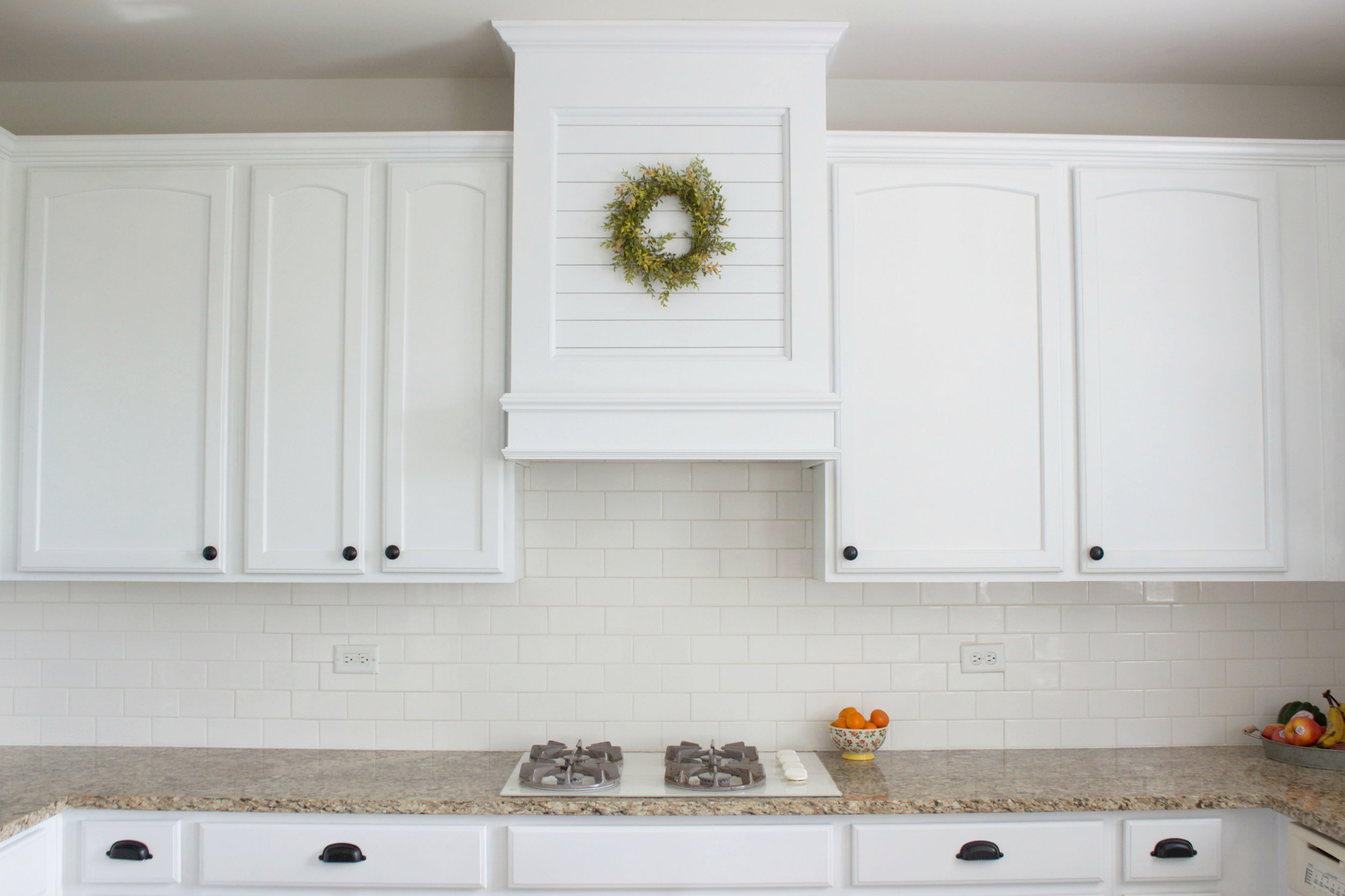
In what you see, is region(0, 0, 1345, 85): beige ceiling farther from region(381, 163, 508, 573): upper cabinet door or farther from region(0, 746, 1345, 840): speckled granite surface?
region(0, 746, 1345, 840): speckled granite surface

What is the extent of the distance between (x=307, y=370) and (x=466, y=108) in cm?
91

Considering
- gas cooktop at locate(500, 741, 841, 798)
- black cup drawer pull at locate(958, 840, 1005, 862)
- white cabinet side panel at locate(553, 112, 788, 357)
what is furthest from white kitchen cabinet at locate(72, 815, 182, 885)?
black cup drawer pull at locate(958, 840, 1005, 862)

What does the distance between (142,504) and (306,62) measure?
1.26 meters

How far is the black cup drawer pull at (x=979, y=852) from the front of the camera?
2053 mm

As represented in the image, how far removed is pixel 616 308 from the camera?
223 centimetres

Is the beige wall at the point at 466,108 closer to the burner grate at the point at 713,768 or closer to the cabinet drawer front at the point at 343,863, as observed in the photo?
the burner grate at the point at 713,768

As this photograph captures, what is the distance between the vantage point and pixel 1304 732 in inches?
92.4

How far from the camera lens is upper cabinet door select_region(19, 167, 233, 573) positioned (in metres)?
2.28

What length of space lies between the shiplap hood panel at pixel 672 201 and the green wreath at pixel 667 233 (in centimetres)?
3

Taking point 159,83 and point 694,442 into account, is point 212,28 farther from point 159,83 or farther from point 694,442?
point 694,442

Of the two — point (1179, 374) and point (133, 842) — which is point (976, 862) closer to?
point (1179, 374)

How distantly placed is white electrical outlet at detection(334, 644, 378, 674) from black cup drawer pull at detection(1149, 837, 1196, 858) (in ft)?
6.53

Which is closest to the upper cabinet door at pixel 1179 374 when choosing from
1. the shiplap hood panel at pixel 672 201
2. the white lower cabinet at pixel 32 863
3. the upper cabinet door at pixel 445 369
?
the shiplap hood panel at pixel 672 201

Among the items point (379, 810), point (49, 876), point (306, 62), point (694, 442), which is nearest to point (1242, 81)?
point (694, 442)
